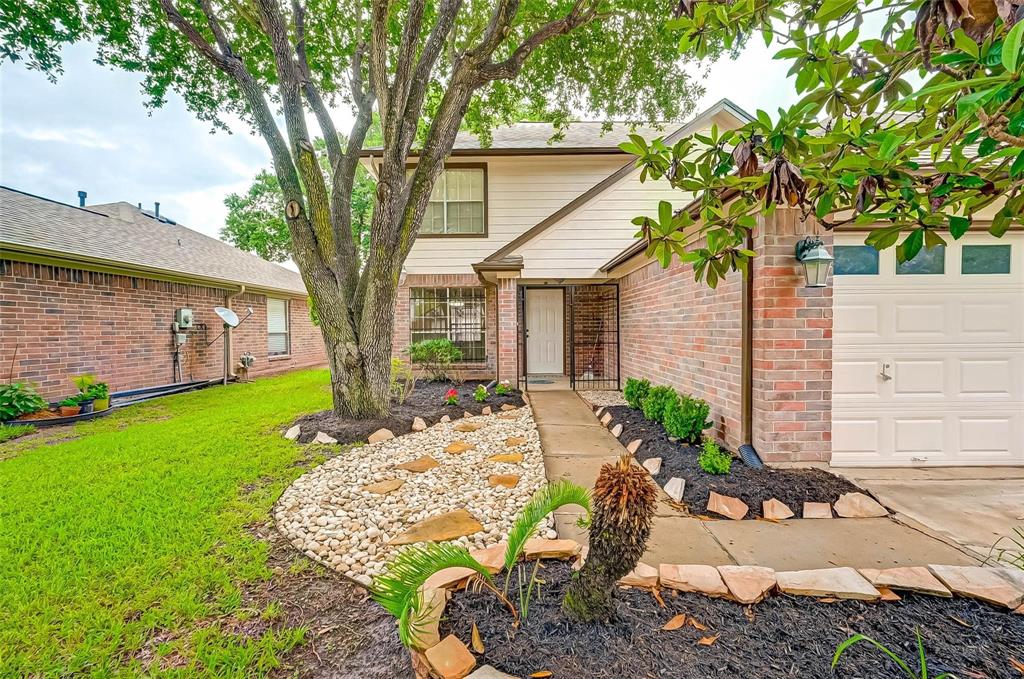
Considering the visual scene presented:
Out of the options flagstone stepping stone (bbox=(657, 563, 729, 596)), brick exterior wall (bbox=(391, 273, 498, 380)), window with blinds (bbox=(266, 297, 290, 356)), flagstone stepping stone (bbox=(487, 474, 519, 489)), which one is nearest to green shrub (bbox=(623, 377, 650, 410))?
flagstone stepping stone (bbox=(487, 474, 519, 489))

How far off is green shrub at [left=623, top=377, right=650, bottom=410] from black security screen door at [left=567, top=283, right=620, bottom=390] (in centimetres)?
297

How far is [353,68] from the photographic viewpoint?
5.93m

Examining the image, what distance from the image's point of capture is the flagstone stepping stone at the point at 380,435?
5.05 m

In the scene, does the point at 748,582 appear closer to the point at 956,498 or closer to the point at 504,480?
the point at 504,480

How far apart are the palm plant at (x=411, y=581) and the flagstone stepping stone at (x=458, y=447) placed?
301 centimetres

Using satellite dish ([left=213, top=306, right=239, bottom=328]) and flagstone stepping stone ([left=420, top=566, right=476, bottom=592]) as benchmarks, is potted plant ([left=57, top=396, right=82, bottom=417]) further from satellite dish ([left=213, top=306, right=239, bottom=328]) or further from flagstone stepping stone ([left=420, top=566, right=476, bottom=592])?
flagstone stepping stone ([left=420, top=566, right=476, bottom=592])

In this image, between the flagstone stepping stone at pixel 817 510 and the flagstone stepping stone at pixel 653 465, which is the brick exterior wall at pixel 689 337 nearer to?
the flagstone stepping stone at pixel 653 465

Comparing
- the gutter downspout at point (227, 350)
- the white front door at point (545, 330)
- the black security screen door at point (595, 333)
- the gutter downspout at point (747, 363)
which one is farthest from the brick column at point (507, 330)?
the gutter downspout at point (227, 350)

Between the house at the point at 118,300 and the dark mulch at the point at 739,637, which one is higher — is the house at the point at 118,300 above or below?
above

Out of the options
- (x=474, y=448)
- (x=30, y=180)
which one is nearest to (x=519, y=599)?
(x=474, y=448)

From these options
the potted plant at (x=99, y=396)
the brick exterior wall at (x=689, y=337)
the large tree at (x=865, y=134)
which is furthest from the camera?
the potted plant at (x=99, y=396)

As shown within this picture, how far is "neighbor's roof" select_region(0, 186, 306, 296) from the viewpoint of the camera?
Answer: 21.9 feet

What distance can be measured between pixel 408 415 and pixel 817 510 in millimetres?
4775

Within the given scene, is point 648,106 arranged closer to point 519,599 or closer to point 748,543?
point 748,543
